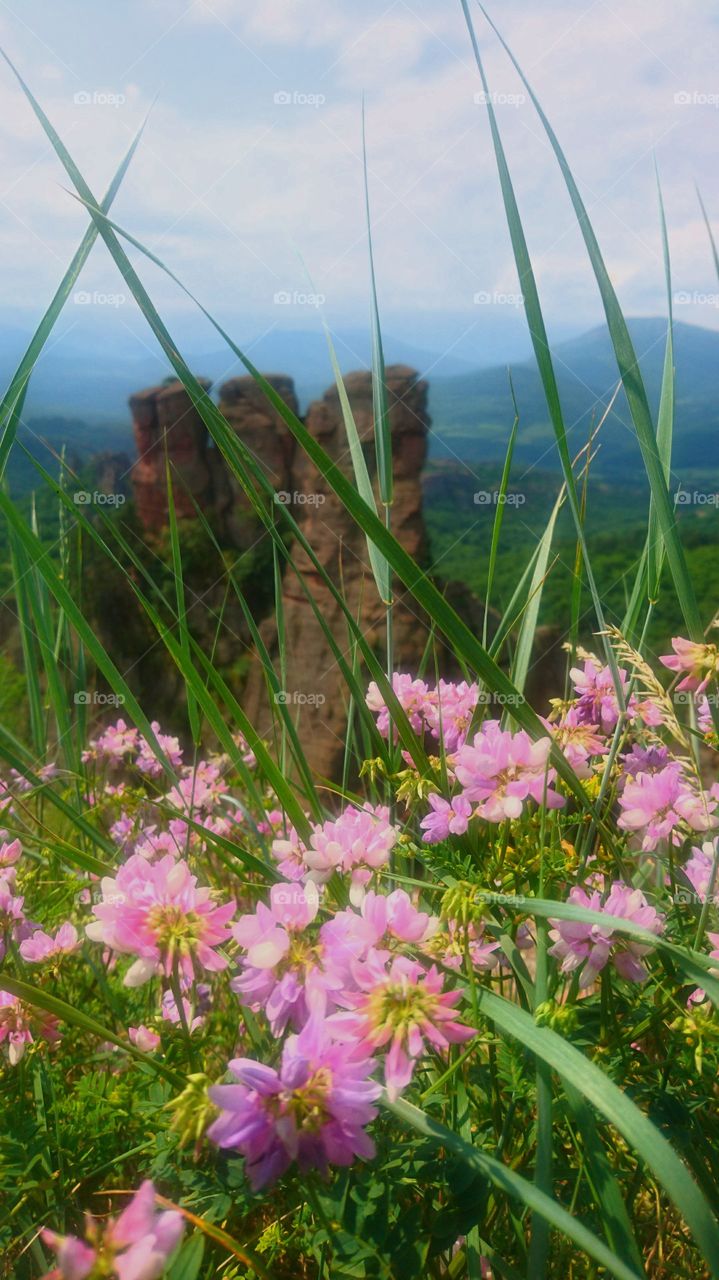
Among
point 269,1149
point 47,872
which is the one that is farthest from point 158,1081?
point 47,872

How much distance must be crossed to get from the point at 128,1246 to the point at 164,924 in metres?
0.26

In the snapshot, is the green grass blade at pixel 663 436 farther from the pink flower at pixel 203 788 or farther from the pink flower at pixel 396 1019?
the pink flower at pixel 203 788

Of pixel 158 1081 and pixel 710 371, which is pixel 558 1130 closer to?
pixel 158 1081

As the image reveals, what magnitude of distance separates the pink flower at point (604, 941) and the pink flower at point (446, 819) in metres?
0.16

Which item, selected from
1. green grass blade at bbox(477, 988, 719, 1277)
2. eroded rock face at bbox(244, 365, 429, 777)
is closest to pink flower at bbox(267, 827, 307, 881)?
green grass blade at bbox(477, 988, 719, 1277)

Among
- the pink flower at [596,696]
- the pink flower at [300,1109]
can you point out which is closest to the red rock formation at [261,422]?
the pink flower at [596,696]

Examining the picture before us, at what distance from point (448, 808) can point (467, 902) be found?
0.90ft

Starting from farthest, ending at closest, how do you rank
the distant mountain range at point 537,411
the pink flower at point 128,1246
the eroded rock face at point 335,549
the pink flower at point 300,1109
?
the distant mountain range at point 537,411
the eroded rock face at point 335,549
the pink flower at point 300,1109
the pink flower at point 128,1246

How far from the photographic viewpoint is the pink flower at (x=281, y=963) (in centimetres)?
64

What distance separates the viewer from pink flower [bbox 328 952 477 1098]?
1.85 ft

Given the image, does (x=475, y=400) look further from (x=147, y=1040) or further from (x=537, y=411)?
(x=147, y=1040)

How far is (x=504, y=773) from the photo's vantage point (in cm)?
87

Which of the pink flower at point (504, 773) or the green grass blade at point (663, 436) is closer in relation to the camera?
the pink flower at point (504, 773)

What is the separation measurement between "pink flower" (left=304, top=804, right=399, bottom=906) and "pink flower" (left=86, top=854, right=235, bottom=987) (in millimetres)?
146
